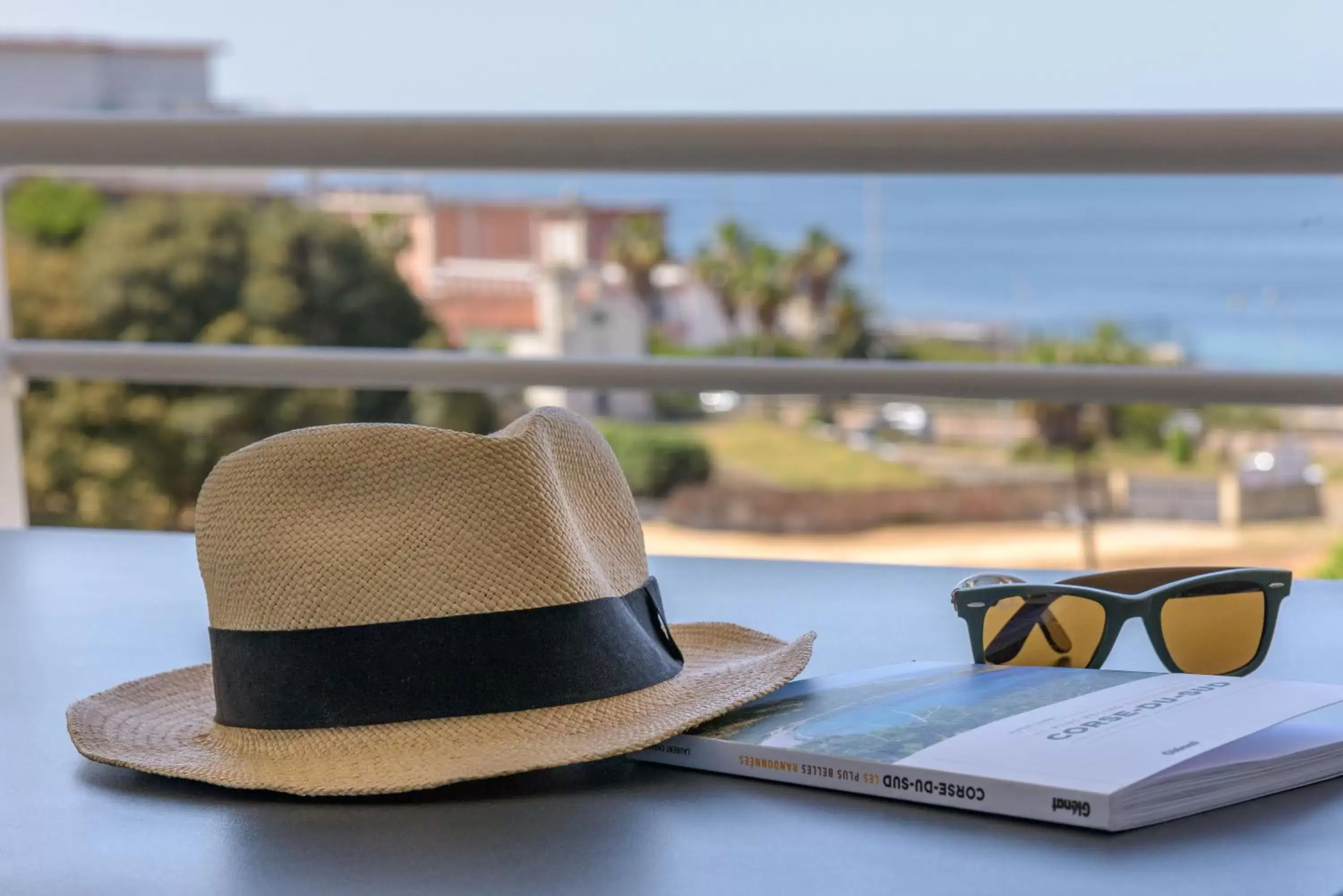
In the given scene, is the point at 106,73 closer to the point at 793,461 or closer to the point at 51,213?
the point at 51,213

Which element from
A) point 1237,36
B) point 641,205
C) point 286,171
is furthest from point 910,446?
point 286,171

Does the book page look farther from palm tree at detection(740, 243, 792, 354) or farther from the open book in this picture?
palm tree at detection(740, 243, 792, 354)

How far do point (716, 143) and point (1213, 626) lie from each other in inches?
30.0

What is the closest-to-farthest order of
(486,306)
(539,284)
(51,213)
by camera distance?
(51,213)
(486,306)
(539,284)

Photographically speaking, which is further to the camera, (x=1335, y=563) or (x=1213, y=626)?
(x=1335, y=563)

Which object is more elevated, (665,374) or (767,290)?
(665,374)

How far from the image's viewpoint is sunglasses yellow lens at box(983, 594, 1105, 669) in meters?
0.73

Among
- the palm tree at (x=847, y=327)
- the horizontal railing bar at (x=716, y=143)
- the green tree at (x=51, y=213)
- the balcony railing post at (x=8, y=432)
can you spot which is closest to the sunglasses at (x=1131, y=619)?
the horizontal railing bar at (x=716, y=143)

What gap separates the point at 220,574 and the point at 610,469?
0.18 metres

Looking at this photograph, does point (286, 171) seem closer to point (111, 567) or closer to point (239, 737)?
point (111, 567)

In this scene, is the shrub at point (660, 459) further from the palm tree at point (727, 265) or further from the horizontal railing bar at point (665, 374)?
the horizontal railing bar at point (665, 374)

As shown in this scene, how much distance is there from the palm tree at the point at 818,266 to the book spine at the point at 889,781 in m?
25.4

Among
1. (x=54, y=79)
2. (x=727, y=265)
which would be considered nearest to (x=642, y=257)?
(x=727, y=265)

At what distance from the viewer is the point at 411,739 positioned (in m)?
0.62
